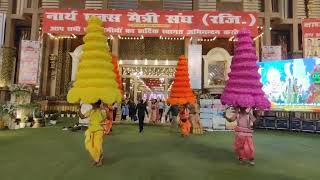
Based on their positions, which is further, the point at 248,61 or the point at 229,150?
the point at 229,150

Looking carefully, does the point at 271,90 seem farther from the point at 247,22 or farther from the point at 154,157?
the point at 154,157

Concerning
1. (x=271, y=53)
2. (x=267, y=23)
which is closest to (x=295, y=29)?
(x=267, y=23)

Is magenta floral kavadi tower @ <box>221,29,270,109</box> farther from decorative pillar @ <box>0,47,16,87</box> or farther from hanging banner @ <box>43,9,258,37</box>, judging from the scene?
decorative pillar @ <box>0,47,16,87</box>

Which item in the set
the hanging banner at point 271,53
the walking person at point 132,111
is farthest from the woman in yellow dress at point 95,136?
the hanging banner at point 271,53

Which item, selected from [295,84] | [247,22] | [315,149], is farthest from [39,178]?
[247,22]

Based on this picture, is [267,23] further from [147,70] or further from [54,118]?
Result: [54,118]

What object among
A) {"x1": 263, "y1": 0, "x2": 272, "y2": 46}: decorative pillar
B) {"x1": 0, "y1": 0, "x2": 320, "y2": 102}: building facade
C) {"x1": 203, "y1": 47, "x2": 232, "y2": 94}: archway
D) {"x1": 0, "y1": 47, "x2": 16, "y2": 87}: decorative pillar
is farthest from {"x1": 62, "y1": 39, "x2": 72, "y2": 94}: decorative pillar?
{"x1": 263, "y1": 0, "x2": 272, "y2": 46}: decorative pillar

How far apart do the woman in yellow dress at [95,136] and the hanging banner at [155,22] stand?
440 inches

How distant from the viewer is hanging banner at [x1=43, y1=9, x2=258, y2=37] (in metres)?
18.3

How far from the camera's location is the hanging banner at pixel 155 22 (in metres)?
18.3

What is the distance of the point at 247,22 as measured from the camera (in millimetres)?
18547

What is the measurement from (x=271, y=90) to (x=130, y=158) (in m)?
11.4

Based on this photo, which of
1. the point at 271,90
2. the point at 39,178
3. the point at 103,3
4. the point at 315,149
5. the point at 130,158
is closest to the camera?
the point at 39,178

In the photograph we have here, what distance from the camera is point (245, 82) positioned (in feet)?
27.6
